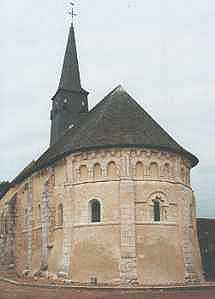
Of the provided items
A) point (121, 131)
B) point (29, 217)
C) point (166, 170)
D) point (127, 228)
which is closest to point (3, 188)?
point (29, 217)

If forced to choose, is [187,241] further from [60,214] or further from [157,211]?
[60,214]

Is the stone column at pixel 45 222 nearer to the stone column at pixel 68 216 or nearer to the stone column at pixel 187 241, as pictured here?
the stone column at pixel 68 216

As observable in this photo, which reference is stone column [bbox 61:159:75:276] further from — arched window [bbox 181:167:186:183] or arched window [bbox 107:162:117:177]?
arched window [bbox 181:167:186:183]

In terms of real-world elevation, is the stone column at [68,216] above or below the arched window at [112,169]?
below

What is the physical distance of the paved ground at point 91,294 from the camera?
1772 cm

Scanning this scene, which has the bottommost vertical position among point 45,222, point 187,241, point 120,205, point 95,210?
point 187,241

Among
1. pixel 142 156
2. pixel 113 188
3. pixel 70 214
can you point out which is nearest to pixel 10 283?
pixel 70 214

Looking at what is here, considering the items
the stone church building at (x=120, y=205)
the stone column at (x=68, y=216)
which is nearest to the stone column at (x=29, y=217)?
the stone church building at (x=120, y=205)

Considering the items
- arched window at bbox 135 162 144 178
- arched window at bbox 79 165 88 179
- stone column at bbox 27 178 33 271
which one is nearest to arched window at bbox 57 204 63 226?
arched window at bbox 79 165 88 179

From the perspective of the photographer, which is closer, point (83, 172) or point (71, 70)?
point (83, 172)

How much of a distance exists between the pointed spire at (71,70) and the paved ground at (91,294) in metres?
22.6

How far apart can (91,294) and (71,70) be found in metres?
25.8

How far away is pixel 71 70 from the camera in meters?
40.5

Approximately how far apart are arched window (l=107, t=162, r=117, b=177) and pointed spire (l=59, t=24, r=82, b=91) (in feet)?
52.6
